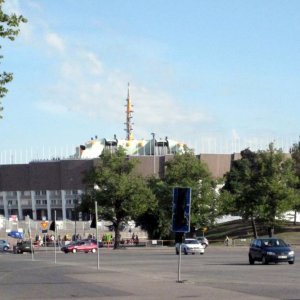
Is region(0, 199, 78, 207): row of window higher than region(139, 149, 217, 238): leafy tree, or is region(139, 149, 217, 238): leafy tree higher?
region(139, 149, 217, 238): leafy tree

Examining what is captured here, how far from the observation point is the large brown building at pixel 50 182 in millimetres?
158125

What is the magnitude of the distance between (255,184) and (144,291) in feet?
217

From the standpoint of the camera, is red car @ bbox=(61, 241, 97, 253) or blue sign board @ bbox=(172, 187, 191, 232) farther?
red car @ bbox=(61, 241, 97, 253)

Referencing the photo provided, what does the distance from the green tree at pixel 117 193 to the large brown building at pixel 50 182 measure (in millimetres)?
65312

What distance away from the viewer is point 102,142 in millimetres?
177000

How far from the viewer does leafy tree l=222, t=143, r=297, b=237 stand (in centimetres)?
8681

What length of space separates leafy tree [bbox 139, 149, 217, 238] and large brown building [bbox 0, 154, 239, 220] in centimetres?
6106

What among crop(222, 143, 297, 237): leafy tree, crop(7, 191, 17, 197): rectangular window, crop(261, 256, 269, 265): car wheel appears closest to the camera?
crop(261, 256, 269, 265): car wheel

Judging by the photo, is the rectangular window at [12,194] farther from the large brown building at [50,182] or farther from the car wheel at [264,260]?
the car wheel at [264,260]

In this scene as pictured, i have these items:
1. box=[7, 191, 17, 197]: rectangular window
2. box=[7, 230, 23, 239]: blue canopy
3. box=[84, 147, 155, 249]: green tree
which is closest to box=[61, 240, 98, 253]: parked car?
box=[84, 147, 155, 249]: green tree

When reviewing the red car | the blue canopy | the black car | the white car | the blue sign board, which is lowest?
the blue canopy

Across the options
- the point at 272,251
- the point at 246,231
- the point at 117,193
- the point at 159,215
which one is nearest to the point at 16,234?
the point at 159,215

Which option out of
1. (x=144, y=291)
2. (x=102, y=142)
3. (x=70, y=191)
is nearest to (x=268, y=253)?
(x=144, y=291)

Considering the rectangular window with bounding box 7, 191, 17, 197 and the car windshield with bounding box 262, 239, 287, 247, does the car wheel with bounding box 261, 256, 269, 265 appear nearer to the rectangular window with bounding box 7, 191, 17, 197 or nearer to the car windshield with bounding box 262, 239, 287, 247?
the car windshield with bounding box 262, 239, 287, 247
